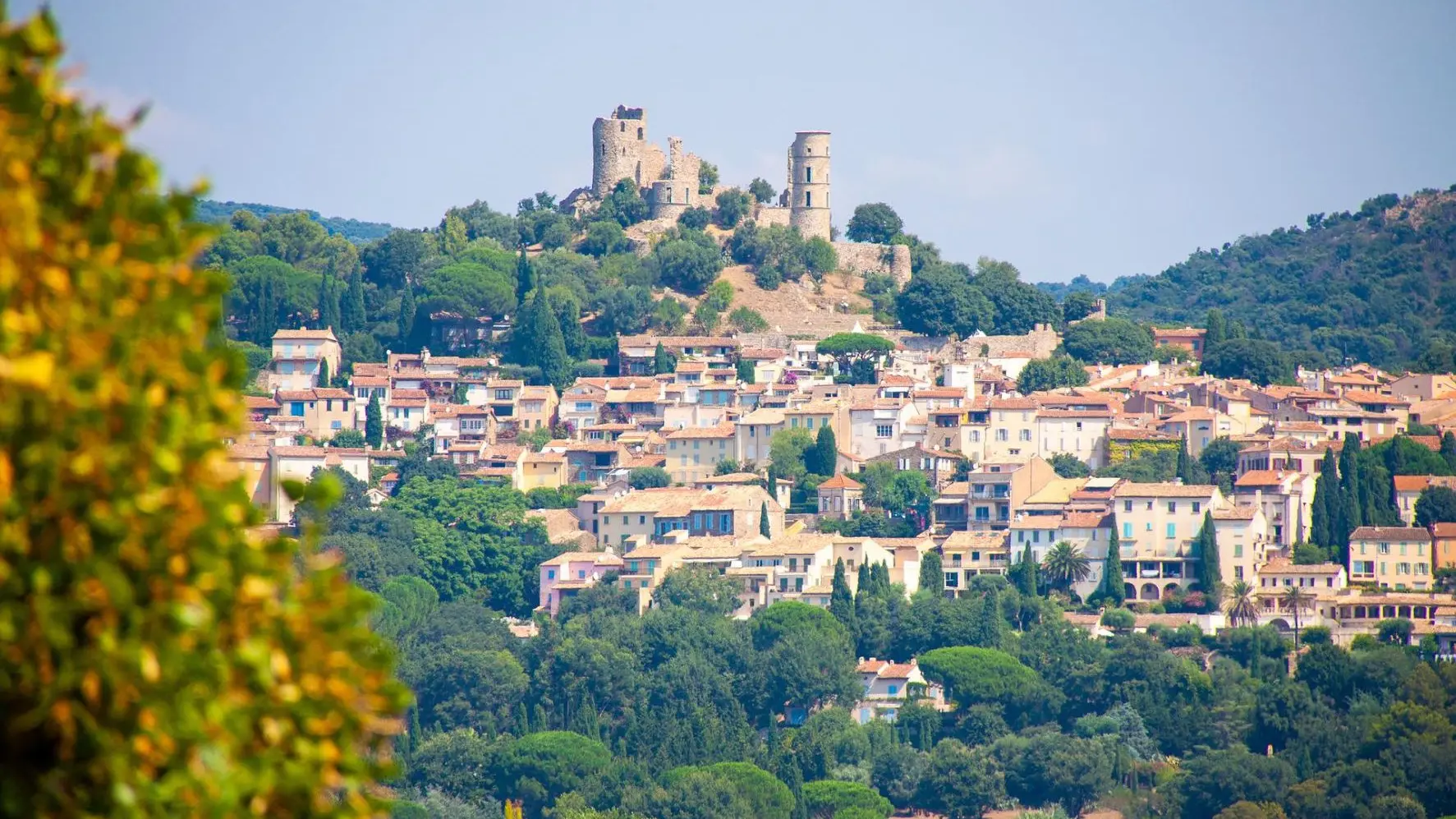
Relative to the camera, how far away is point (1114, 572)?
62.2 metres

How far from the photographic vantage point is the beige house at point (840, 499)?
68750mm

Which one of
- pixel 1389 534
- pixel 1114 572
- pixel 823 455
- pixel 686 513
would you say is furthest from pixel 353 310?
pixel 1389 534

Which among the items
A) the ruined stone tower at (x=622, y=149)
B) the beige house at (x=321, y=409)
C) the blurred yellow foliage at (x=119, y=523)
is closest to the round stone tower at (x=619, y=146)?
the ruined stone tower at (x=622, y=149)

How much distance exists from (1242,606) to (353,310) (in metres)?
35.8

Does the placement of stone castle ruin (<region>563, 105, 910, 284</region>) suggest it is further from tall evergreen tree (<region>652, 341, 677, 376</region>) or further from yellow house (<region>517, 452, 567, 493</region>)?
yellow house (<region>517, 452, 567, 493</region>)

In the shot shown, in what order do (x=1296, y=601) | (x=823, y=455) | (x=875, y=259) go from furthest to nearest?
(x=875, y=259)
(x=823, y=455)
(x=1296, y=601)

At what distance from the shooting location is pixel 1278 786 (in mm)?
55094

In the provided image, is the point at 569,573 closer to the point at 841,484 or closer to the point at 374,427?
the point at 841,484

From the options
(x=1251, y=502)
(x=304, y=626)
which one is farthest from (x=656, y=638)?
(x=304, y=626)

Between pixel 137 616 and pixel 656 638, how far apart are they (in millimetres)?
57210

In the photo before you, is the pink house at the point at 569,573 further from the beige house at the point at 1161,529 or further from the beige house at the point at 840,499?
the beige house at the point at 1161,529

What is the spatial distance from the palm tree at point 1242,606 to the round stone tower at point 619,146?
130 ft

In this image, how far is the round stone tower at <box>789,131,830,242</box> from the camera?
92812mm

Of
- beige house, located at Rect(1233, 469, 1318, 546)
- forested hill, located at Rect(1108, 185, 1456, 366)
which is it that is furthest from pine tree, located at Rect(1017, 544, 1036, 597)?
forested hill, located at Rect(1108, 185, 1456, 366)
